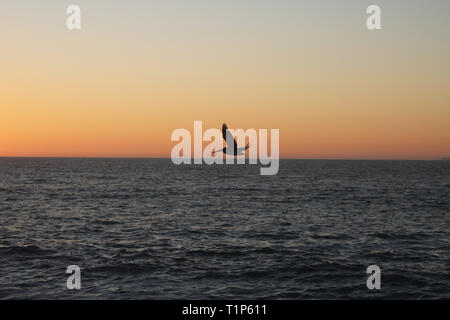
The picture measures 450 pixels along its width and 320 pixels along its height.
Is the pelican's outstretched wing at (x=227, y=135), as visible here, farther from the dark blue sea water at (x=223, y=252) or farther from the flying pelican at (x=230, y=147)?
the dark blue sea water at (x=223, y=252)

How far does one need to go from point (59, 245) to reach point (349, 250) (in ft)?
A: 57.9

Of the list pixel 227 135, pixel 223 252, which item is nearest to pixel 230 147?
pixel 227 135

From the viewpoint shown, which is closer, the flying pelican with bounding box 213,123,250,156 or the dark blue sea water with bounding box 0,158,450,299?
the flying pelican with bounding box 213,123,250,156

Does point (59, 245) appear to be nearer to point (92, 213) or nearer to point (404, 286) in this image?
point (92, 213)

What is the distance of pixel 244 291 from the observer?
1739 cm

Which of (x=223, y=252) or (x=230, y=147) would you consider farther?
(x=223, y=252)

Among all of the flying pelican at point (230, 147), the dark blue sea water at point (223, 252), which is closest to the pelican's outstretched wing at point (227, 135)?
the flying pelican at point (230, 147)

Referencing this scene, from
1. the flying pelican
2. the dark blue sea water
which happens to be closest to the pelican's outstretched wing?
the flying pelican

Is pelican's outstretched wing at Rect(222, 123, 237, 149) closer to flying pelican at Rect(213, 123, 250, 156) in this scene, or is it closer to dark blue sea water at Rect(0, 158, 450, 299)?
flying pelican at Rect(213, 123, 250, 156)

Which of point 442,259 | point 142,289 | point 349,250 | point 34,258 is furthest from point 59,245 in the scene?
point 442,259

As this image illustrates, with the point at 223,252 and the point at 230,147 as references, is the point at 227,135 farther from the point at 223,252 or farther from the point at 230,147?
the point at 223,252

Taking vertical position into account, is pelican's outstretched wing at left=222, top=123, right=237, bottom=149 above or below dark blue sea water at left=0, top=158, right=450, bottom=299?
above
